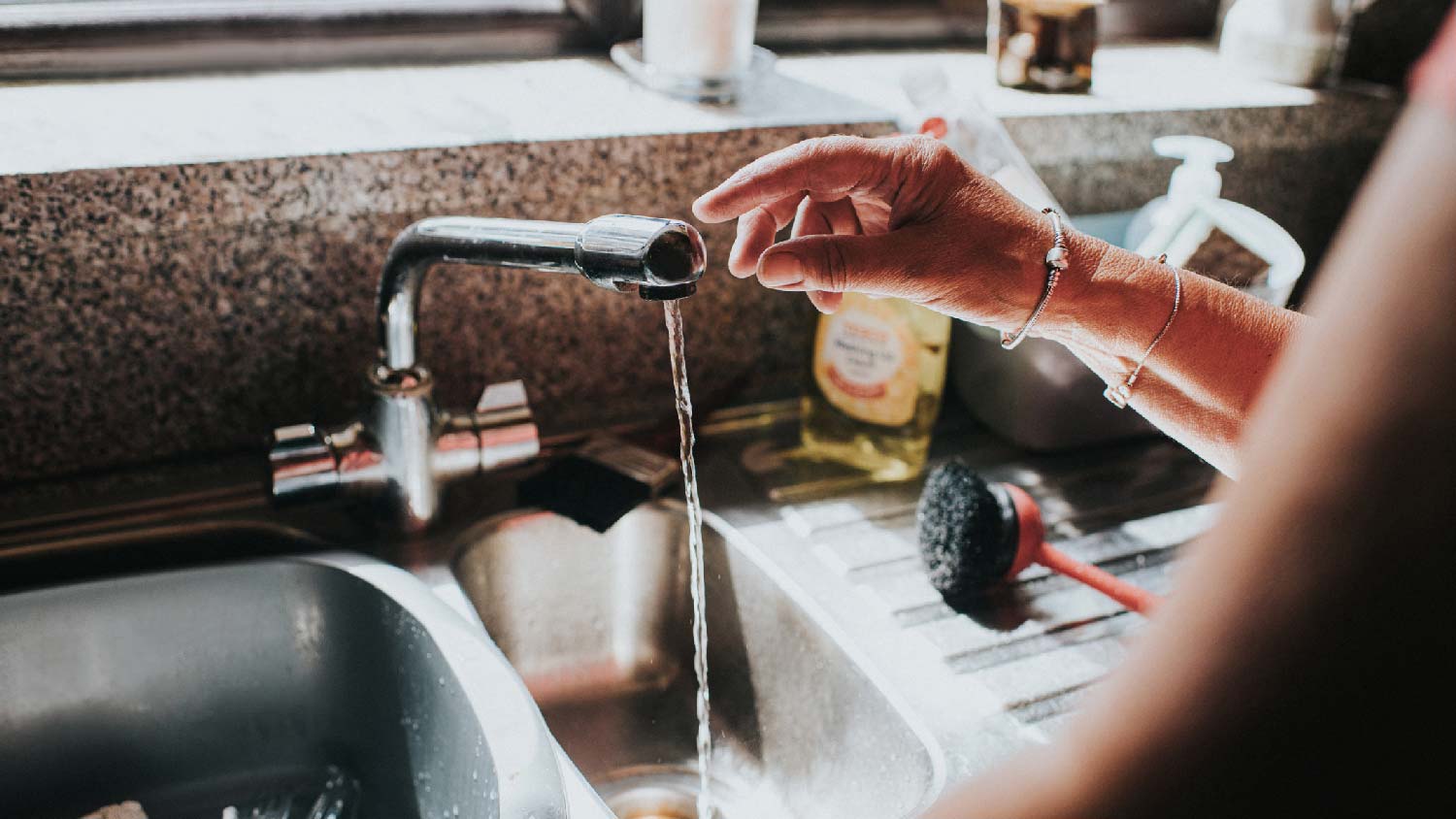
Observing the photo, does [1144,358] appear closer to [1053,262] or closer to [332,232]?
[1053,262]

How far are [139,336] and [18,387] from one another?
3.5 inches

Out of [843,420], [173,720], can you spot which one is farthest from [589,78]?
[173,720]

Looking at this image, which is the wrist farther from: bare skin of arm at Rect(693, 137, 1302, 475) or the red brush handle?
the red brush handle

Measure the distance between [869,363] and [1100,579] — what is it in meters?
0.27

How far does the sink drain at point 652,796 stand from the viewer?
0.87m

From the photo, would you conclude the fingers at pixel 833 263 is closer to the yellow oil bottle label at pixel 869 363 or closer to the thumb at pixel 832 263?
the thumb at pixel 832 263

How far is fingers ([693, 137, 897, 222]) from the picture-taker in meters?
0.70

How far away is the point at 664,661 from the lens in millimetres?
965

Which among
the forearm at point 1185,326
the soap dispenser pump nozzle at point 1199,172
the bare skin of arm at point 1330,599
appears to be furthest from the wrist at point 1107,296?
the bare skin of arm at point 1330,599

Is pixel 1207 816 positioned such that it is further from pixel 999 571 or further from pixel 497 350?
pixel 497 350

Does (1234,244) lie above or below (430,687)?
above

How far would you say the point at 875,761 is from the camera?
756mm

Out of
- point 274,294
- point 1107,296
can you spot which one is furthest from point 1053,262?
point 274,294

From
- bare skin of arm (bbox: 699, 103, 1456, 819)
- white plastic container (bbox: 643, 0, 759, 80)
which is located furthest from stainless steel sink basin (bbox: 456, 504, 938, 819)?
bare skin of arm (bbox: 699, 103, 1456, 819)
